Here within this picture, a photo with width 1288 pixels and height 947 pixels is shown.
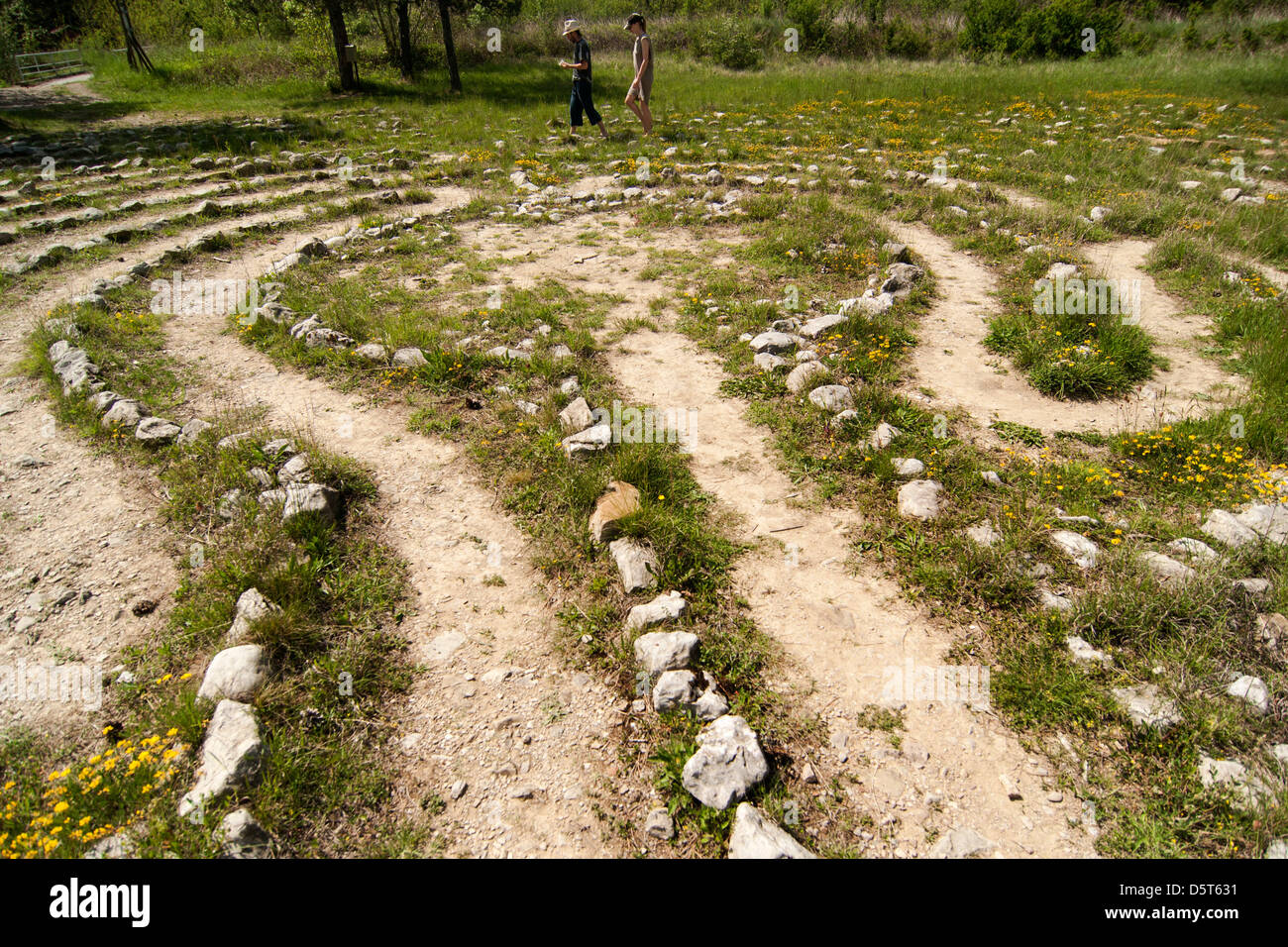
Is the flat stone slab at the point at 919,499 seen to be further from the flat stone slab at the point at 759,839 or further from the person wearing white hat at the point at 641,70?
the person wearing white hat at the point at 641,70

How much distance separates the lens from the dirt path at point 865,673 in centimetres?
313

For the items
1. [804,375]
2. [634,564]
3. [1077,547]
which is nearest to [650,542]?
[634,564]

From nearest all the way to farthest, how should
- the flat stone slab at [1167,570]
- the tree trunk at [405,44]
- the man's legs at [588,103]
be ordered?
the flat stone slab at [1167,570] < the man's legs at [588,103] < the tree trunk at [405,44]

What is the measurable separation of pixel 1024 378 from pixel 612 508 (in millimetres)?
4774

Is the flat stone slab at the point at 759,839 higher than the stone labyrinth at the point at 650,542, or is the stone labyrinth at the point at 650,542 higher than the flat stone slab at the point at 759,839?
the stone labyrinth at the point at 650,542

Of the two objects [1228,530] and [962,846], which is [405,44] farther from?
[962,846]

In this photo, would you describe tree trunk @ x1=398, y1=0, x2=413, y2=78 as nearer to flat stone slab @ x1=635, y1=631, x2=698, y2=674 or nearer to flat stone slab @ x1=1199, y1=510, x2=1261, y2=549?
flat stone slab @ x1=635, y1=631, x2=698, y2=674

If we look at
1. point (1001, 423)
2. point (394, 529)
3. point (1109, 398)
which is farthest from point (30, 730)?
point (1109, 398)

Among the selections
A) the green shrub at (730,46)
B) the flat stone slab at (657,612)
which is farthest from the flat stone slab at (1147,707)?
the green shrub at (730,46)

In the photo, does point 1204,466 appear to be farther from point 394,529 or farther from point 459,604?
point 394,529

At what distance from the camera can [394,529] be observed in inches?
201

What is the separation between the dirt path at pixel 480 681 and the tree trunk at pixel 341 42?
66.4ft

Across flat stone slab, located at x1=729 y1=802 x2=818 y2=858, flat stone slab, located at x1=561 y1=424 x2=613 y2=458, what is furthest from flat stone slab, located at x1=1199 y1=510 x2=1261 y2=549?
flat stone slab, located at x1=561 y1=424 x2=613 y2=458

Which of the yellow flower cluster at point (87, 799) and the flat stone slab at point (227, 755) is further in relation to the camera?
the flat stone slab at point (227, 755)
